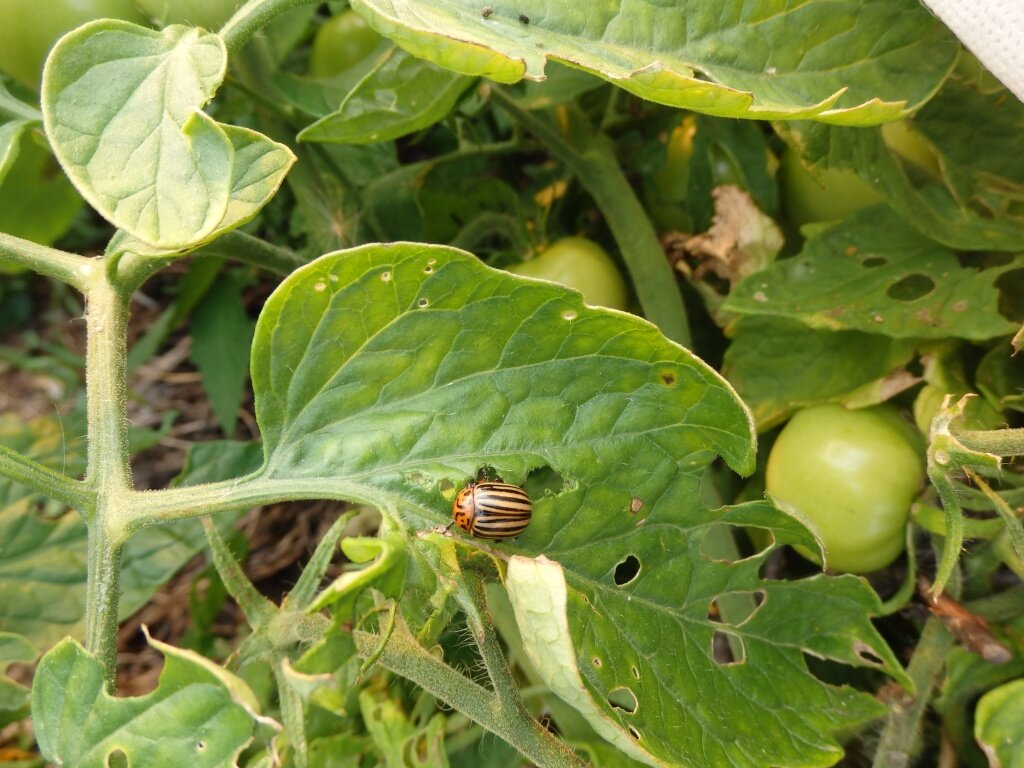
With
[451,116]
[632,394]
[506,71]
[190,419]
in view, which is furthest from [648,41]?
[190,419]

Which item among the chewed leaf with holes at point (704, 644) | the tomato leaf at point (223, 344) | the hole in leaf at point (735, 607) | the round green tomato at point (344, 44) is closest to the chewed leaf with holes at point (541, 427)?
the chewed leaf with holes at point (704, 644)

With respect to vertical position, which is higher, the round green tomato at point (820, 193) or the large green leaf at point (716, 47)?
the large green leaf at point (716, 47)

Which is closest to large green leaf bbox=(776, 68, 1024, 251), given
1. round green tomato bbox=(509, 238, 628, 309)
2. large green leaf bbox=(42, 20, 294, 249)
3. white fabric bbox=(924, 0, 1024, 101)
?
white fabric bbox=(924, 0, 1024, 101)

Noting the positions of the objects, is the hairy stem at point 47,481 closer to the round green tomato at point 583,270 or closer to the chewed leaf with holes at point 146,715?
the chewed leaf with holes at point 146,715

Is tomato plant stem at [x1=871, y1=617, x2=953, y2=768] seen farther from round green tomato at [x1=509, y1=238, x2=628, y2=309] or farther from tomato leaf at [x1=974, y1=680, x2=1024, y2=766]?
round green tomato at [x1=509, y1=238, x2=628, y2=309]

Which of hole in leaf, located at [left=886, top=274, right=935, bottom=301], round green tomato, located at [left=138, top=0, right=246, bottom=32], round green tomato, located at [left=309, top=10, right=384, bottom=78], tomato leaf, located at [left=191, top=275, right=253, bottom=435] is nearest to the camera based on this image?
round green tomato, located at [left=138, top=0, right=246, bottom=32]

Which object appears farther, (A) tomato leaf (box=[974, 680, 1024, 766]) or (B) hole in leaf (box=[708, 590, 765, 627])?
(B) hole in leaf (box=[708, 590, 765, 627])

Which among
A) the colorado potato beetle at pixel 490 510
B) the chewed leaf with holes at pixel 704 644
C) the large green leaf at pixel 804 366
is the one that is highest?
the colorado potato beetle at pixel 490 510
